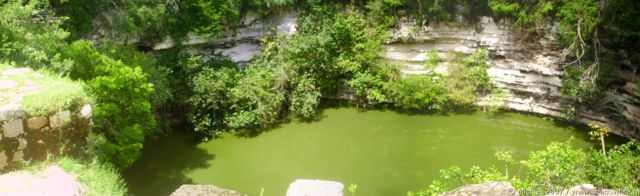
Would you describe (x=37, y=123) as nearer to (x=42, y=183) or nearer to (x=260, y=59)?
(x=42, y=183)

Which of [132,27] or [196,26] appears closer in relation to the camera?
[132,27]

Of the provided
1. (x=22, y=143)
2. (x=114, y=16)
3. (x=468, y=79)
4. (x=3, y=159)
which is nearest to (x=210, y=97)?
(x=114, y=16)

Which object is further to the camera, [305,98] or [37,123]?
[305,98]

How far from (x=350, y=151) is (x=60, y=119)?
628 cm

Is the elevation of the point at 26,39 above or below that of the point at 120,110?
above

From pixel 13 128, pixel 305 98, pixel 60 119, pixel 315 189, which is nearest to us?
pixel 315 189

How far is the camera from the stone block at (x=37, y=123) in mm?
5660

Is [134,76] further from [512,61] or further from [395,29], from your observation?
[512,61]

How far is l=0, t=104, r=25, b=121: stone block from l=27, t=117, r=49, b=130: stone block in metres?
0.12

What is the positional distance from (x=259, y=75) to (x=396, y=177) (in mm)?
4659

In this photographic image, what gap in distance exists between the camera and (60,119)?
5.93 metres

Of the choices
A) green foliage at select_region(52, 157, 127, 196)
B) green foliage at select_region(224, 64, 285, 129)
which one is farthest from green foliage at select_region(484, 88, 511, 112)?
green foliage at select_region(52, 157, 127, 196)

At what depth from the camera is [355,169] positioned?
1002 cm

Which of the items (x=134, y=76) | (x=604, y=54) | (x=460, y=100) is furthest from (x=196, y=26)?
(x=604, y=54)
